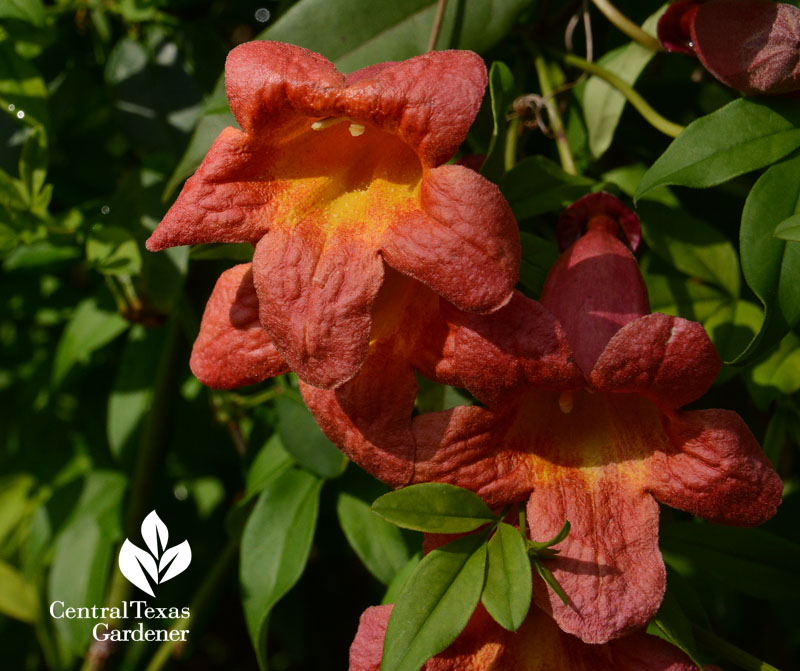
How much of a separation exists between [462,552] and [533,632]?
0.15m

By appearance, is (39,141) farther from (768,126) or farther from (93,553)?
(768,126)

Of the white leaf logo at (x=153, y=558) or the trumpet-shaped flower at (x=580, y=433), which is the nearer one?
the trumpet-shaped flower at (x=580, y=433)

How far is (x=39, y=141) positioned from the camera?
1.29m

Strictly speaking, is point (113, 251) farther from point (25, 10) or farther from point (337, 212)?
point (337, 212)

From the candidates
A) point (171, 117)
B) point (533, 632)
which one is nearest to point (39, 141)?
point (171, 117)

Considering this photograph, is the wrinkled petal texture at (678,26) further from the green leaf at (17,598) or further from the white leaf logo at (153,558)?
the green leaf at (17,598)

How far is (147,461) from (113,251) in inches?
21.2

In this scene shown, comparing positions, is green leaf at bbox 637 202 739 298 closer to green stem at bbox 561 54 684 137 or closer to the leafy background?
the leafy background

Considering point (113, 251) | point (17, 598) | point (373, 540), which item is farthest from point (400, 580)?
point (17, 598)

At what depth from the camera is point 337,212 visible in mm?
923

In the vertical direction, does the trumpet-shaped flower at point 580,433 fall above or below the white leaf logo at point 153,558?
above

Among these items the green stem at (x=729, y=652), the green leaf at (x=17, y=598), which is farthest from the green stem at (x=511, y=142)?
the green leaf at (x=17, y=598)

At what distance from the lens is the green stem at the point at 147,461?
1625 millimetres

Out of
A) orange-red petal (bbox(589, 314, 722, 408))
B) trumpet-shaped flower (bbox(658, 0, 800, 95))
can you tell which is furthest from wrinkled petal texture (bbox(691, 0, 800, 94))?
orange-red petal (bbox(589, 314, 722, 408))
